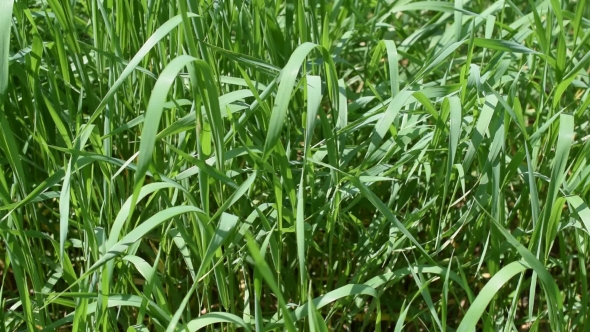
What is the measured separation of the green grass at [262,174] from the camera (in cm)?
100

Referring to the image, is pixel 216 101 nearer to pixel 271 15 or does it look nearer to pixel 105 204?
pixel 105 204

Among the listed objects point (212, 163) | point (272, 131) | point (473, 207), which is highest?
point (272, 131)

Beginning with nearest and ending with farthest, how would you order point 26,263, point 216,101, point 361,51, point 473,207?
point 216,101 < point 26,263 < point 473,207 < point 361,51

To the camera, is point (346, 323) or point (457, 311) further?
point (457, 311)

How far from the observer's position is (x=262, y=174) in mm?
1135

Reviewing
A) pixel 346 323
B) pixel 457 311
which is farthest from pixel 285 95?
pixel 457 311

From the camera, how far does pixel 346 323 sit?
1.41 metres

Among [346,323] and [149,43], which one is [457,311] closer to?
[346,323]

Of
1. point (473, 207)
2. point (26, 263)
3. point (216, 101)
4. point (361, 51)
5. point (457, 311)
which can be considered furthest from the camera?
point (361, 51)

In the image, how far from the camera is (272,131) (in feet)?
3.01

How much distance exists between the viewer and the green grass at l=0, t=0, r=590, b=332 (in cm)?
100

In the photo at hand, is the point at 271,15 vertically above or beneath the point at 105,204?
above

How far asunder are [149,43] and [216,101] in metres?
0.15

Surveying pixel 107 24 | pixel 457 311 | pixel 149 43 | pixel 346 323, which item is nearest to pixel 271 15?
pixel 107 24
